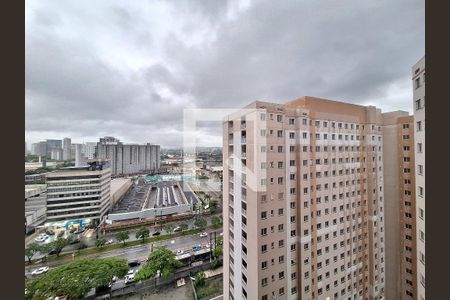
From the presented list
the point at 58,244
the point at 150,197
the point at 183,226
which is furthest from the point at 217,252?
the point at 58,244

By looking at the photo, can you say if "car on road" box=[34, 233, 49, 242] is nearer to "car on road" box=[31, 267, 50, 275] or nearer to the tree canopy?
"car on road" box=[31, 267, 50, 275]

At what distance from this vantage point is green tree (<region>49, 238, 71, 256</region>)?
3971mm

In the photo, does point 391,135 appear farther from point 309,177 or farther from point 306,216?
point 306,216

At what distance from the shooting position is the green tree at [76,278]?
2926 mm

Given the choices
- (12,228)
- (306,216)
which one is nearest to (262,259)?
(306,216)

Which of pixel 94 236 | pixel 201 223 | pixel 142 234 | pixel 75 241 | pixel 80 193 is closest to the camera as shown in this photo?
pixel 75 241

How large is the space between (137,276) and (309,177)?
3970 millimetres

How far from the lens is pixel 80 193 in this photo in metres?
5.77

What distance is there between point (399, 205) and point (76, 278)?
6676mm

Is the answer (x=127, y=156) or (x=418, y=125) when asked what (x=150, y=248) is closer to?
(x=127, y=156)

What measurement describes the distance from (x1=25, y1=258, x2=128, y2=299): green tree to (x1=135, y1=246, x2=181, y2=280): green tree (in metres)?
0.38

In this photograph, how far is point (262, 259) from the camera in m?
2.22

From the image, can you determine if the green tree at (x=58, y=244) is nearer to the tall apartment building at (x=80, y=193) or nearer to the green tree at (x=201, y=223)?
the tall apartment building at (x=80, y=193)

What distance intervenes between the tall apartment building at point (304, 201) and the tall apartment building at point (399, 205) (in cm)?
18
